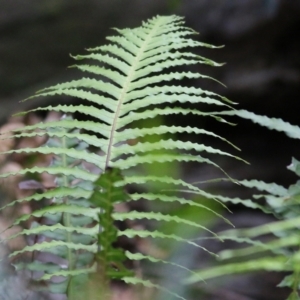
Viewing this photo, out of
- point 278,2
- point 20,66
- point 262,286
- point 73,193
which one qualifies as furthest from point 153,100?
point 20,66

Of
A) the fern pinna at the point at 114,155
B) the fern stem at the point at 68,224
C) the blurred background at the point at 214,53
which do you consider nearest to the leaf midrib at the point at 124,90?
the fern pinna at the point at 114,155

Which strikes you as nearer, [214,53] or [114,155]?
[114,155]

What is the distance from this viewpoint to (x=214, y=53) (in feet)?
7.28

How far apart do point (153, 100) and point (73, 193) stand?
0.60ft

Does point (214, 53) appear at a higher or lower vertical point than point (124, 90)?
higher

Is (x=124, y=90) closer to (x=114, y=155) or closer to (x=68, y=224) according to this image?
(x=114, y=155)

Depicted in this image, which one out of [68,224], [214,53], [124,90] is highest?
[214,53]

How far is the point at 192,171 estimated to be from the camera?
2.31 m

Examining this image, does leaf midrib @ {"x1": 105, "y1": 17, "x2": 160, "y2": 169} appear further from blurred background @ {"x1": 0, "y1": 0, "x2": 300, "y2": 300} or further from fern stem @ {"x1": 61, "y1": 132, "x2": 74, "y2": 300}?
blurred background @ {"x1": 0, "y1": 0, "x2": 300, "y2": 300}

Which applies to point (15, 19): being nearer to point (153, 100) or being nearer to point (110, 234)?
point (153, 100)

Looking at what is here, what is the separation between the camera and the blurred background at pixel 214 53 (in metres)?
2.14

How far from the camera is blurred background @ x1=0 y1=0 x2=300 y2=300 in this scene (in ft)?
7.01

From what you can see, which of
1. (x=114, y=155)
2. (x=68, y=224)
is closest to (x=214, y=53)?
(x=68, y=224)

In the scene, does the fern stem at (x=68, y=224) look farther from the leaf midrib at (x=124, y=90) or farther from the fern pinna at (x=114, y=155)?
the leaf midrib at (x=124, y=90)
